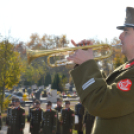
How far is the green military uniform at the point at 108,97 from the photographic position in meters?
1.64

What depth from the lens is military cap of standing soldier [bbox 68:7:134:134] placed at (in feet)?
5.39

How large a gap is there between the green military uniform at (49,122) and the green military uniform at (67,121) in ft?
1.95

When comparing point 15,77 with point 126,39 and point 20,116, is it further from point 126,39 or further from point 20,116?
point 126,39

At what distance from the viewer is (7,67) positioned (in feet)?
40.6

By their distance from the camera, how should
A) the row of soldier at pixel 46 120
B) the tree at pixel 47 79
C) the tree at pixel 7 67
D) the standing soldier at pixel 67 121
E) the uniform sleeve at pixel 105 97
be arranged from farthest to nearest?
the tree at pixel 47 79 < the tree at pixel 7 67 < the standing soldier at pixel 67 121 < the row of soldier at pixel 46 120 < the uniform sleeve at pixel 105 97

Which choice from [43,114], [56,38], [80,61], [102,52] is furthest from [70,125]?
[56,38]

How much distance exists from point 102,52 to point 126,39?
105 cm

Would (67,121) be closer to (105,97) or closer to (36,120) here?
(36,120)

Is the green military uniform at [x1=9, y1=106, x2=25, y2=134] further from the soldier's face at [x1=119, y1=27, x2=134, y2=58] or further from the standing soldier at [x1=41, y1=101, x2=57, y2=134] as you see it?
the soldier's face at [x1=119, y1=27, x2=134, y2=58]

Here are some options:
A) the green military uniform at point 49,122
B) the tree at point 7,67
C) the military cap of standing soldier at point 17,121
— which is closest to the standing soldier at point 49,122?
the green military uniform at point 49,122

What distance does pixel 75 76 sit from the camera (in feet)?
5.99

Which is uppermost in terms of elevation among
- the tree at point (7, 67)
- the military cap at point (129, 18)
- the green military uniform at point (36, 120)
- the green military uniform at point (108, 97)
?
the military cap at point (129, 18)

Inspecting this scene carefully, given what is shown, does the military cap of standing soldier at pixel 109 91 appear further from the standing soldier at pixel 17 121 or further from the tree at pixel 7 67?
the tree at pixel 7 67

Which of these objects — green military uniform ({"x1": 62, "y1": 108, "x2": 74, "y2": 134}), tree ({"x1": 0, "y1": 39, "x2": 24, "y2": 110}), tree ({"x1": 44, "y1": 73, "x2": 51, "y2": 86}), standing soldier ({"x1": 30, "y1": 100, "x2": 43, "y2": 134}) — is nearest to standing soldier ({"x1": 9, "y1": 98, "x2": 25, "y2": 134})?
standing soldier ({"x1": 30, "y1": 100, "x2": 43, "y2": 134})
